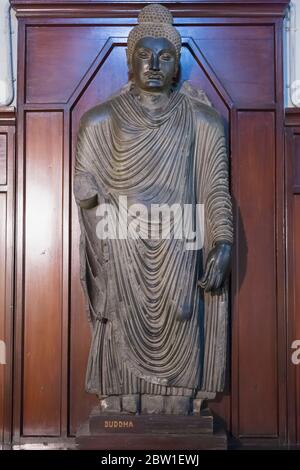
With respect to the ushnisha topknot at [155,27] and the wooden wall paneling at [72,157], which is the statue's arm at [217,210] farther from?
the ushnisha topknot at [155,27]

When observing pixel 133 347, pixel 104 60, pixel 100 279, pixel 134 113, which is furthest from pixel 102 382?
pixel 104 60

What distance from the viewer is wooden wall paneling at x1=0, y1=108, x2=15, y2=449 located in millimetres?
2961

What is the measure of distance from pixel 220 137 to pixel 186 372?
0.99 m

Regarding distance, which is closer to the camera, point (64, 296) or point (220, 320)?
point (220, 320)

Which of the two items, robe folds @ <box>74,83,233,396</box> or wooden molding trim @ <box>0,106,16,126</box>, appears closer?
robe folds @ <box>74,83,233,396</box>

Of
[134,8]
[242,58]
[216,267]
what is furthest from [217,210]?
[134,8]

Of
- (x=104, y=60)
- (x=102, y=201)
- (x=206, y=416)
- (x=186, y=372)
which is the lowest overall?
(x=206, y=416)

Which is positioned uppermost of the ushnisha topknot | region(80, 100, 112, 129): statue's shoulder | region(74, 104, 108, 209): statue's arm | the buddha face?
the ushnisha topknot

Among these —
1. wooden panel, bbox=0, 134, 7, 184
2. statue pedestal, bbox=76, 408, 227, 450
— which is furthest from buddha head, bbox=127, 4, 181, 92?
statue pedestal, bbox=76, 408, 227, 450

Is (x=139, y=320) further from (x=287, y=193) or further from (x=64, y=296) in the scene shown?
(x=287, y=193)

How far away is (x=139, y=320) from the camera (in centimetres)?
268

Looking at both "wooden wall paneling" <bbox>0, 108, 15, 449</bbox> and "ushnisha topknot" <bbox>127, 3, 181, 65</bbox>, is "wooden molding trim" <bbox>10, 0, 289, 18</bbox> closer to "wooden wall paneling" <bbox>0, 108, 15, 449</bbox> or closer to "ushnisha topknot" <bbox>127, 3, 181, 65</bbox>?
"ushnisha topknot" <bbox>127, 3, 181, 65</bbox>

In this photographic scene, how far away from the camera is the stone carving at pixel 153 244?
8.79ft

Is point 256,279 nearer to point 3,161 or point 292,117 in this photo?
point 292,117
